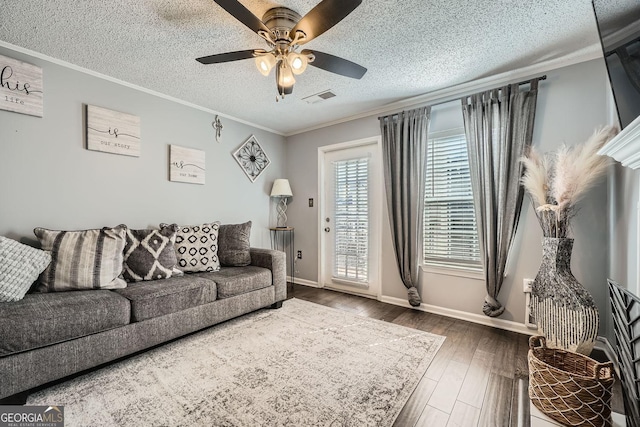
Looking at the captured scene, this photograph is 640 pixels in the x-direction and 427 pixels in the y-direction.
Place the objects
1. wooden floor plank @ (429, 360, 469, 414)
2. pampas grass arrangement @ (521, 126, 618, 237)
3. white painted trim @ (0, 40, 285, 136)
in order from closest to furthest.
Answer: wooden floor plank @ (429, 360, 469, 414) → pampas grass arrangement @ (521, 126, 618, 237) → white painted trim @ (0, 40, 285, 136)

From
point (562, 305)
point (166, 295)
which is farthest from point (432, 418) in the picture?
point (166, 295)

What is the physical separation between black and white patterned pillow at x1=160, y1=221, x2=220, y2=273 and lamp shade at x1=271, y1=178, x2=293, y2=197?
1.33 m

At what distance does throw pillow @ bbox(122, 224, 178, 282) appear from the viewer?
2.30m

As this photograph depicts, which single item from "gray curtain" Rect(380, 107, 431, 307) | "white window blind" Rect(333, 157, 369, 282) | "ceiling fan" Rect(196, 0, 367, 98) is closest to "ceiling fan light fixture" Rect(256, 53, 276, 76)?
"ceiling fan" Rect(196, 0, 367, 98)

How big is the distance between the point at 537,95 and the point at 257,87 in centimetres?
261

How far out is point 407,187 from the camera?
117 inches

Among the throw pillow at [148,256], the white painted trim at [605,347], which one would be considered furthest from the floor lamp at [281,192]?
the white painted trim at [605,347]

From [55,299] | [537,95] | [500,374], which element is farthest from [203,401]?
[537,95]

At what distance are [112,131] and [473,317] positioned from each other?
4016 mm

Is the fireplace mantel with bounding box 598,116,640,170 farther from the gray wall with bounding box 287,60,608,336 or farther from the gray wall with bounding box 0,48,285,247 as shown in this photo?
the gray wall with bounding box 0,48,285,247

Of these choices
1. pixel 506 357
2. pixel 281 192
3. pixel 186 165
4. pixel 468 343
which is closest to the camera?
pixel 506 357

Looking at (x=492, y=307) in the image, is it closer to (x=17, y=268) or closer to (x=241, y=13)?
(x=241, y=13)

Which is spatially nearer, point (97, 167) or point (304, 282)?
point (97, 167)

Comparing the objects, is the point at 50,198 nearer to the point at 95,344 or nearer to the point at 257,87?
the point at 95,344
